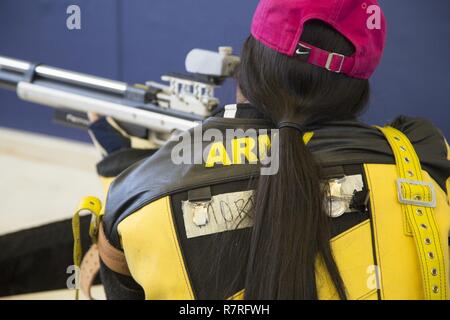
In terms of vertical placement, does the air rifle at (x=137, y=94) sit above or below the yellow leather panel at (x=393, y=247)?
above

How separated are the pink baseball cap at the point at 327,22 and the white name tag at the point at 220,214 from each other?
166 mm

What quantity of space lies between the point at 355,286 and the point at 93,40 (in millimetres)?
1219

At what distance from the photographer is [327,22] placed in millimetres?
559

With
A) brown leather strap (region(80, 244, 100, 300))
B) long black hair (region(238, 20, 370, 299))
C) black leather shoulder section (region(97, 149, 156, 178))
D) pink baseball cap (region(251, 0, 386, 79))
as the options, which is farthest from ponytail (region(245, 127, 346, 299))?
brown leather strap (region(80, 244, 100, 300))

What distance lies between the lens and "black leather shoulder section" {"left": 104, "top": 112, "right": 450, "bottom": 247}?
0.57 meters

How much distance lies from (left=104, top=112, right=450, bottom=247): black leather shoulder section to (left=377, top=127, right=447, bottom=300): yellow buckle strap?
0.02m

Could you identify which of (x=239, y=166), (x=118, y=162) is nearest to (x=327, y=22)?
(x=239, y=166)

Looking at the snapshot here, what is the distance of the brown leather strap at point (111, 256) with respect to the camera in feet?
2.16

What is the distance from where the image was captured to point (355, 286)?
0.55 meters

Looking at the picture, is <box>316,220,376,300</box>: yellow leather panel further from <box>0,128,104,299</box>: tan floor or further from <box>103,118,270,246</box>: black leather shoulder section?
<box>0,128,104,299</box>: tan floor

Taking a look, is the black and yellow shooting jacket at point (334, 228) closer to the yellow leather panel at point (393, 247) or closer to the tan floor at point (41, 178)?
the yellow leather panel at point (393, 247)

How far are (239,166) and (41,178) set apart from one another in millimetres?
1313

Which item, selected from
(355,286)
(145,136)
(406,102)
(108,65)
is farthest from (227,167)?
(108,65)

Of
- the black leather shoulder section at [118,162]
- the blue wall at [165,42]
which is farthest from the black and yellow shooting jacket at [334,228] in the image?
the blue wall at [165,42]
